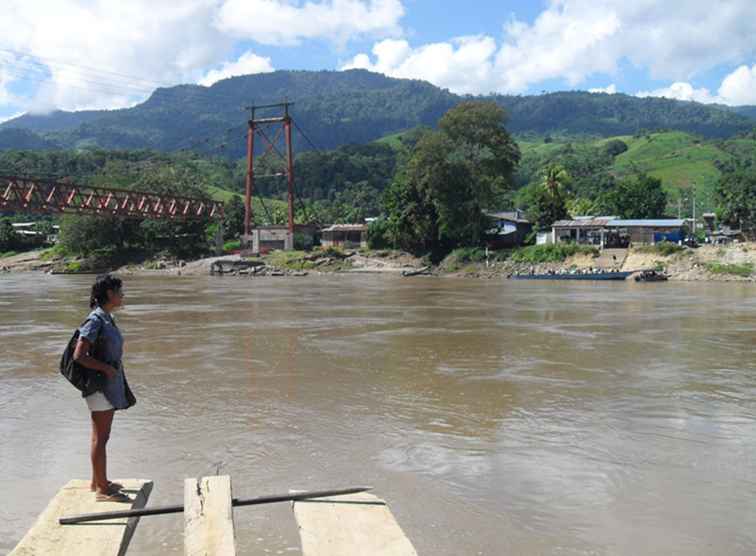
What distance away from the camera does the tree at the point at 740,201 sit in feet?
220

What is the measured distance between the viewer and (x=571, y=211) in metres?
88.1

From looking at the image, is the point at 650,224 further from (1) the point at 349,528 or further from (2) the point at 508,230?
(1) the point at 349,528

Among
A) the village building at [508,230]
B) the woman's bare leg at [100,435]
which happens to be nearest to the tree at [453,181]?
the village building at [508,230]

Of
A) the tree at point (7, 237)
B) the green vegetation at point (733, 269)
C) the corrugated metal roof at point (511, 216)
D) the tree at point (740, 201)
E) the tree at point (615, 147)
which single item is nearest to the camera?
the green vegetation at point (733, 269)

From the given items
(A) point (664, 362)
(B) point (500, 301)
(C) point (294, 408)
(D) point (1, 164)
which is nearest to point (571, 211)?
(B) point (500, 301)

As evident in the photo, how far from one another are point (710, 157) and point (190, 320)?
142m

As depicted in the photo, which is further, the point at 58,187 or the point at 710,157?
the point at 710,157

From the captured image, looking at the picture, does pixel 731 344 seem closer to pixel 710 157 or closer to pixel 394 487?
pixel 394 487

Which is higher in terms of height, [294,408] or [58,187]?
[58,187]

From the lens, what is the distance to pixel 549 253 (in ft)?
218

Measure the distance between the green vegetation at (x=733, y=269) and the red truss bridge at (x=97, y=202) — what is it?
176ft

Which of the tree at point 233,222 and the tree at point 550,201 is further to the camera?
the tree at point 233,222

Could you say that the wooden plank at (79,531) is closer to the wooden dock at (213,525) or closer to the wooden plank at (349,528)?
the wooden dock at (213,525)

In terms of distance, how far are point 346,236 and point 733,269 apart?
1811 inches
